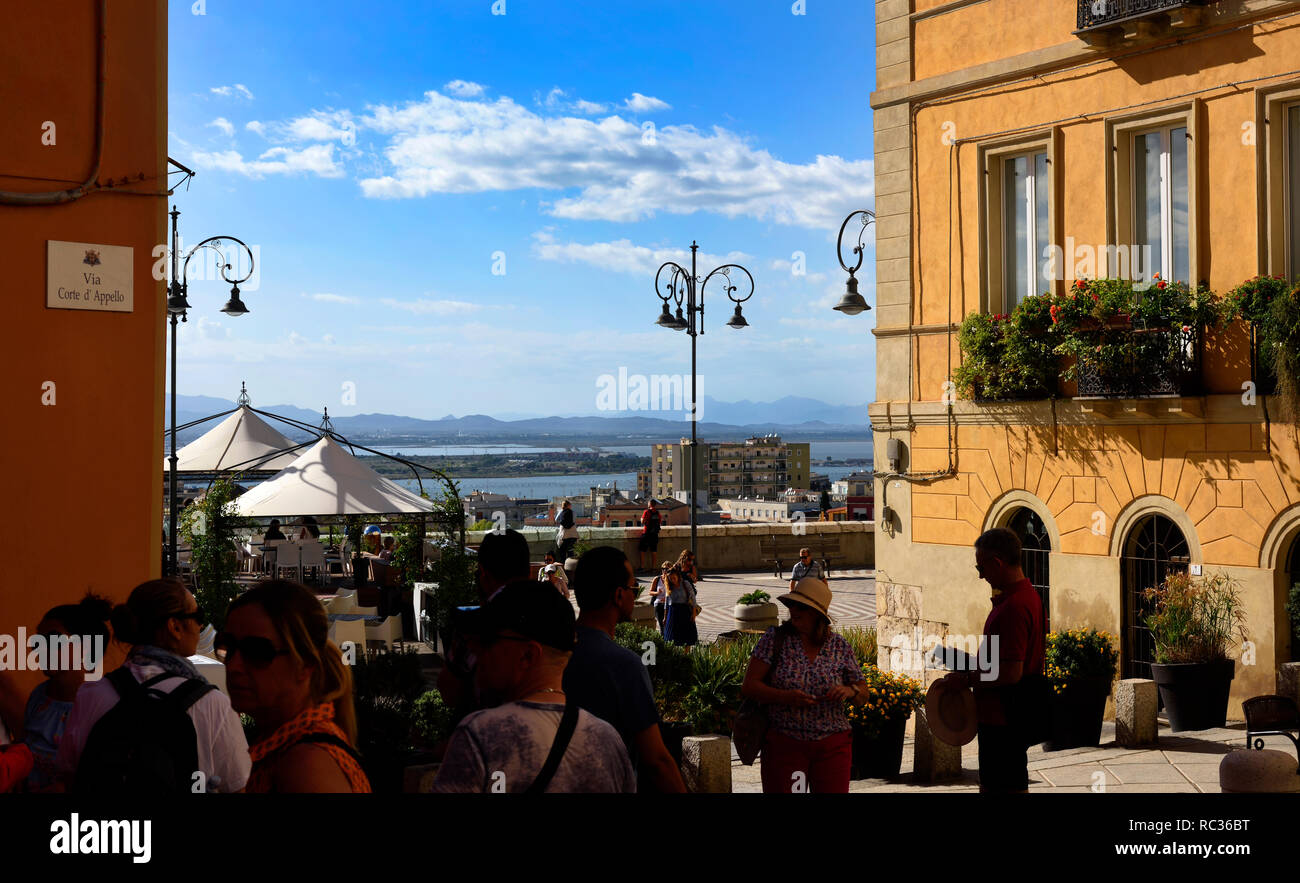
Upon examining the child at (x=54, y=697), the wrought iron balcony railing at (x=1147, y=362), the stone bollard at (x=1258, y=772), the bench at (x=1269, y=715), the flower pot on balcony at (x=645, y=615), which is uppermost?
the wrought iron balcony railing at (x=1147, y=362)

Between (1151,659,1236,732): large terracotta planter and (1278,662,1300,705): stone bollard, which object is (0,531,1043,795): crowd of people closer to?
(1151,659,1236,732): large terracotta planter

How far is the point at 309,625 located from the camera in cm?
324

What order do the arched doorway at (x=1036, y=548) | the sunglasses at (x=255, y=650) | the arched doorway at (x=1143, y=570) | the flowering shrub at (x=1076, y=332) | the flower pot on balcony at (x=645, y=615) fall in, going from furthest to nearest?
the flower pot on balcony at (x=645, y=615) → the arched doorway at (x=1036, y=548) → the arched doorway at (x=1143, y=570) → the flowering shrub at (x=1076, y=332) → the sunglasses at (x=255, y=650)

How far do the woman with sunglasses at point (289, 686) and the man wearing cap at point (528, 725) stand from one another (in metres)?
0.31

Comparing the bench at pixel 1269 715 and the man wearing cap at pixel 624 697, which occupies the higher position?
the man wearing cap at pixel 624 697

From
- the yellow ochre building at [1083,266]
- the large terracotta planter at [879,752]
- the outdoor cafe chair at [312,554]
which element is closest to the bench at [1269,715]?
the large terracotta planter at [879,752]

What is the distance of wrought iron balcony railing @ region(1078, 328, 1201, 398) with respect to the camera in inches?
520

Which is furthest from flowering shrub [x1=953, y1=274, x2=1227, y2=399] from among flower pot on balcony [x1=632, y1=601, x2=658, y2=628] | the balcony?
flower pot on balcony [x1=632, y1=601, x2=658, y2=628]

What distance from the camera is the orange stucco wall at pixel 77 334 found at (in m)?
9.26

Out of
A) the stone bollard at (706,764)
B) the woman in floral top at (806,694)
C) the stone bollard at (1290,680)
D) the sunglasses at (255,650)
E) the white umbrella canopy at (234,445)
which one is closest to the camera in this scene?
the sunglasses at (255,650)

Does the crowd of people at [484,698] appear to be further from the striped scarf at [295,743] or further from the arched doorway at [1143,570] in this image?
the arched doorway at [1143,570]

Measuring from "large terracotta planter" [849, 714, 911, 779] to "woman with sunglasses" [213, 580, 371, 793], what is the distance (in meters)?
7.33

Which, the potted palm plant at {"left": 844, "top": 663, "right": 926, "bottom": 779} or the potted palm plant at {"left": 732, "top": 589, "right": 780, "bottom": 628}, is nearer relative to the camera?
the potted palm plant at {"left": 844, "top": 663, "right": 926, "bottom": 779}

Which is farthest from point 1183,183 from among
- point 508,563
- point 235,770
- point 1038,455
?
point 235,770
